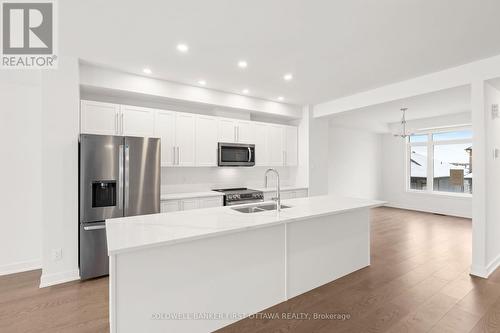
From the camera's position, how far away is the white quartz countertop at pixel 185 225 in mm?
1669

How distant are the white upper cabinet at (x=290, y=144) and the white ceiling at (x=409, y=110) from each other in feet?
3.14

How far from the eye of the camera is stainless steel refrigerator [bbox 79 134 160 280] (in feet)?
9.98

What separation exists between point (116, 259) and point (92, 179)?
5.91 feet

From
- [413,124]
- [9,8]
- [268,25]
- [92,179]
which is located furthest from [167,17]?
[413,124]

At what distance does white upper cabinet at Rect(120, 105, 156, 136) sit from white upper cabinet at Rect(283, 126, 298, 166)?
9.52ft

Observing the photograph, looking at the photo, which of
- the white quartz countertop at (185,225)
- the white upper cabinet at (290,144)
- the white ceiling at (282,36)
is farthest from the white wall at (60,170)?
the white upper cabinet at (290,144)

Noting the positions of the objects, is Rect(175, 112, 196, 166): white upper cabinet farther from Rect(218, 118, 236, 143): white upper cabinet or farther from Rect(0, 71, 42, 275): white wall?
Rect(0, 71, 42, 275): white wall

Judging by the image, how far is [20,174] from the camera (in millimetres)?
3400

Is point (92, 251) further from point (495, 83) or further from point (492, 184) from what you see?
point (495, 83)

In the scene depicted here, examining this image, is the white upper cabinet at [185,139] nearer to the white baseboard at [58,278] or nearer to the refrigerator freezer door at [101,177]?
the refrigerator freezer door at [101,177]

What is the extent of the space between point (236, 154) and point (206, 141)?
0.65 metres

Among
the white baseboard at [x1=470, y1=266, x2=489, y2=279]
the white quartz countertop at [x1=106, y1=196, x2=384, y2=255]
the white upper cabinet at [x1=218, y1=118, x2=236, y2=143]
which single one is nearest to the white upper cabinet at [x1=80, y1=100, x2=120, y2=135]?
the white upper cabinet at [x1=218, y1=118, x2=236, y2=143]

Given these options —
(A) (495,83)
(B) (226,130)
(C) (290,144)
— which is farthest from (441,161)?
(B) (226,130)

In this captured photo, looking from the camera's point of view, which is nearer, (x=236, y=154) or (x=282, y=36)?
(x=282, y=36)
